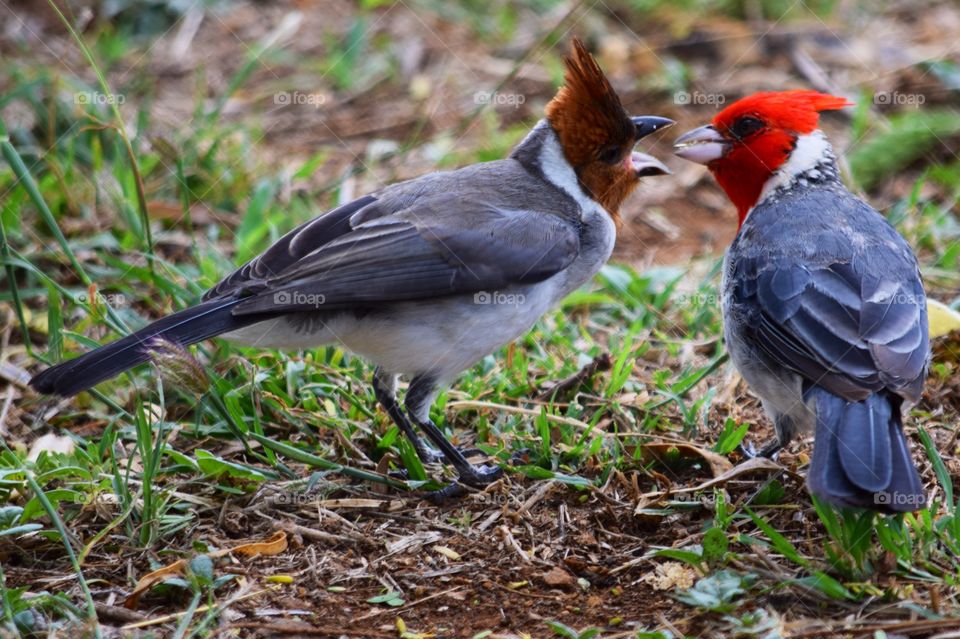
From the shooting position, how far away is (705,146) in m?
5.20

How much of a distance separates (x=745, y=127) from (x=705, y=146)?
0.66ft

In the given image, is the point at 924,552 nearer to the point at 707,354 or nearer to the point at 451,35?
the point at 707,354

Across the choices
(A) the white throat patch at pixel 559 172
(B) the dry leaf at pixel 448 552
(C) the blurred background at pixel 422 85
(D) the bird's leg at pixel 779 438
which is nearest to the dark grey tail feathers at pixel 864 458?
(D) the bird's leg at pixel 779 438

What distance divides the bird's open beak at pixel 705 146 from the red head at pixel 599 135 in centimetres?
33

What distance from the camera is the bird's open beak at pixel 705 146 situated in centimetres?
520

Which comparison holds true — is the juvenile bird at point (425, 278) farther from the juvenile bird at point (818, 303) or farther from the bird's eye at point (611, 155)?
the juvenile bird at point (818, 303)

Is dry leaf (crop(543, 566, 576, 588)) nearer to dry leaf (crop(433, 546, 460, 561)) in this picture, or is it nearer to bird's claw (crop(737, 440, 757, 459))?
dry leaf (crop(433, 546, 460, 561))

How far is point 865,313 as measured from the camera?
3.97m

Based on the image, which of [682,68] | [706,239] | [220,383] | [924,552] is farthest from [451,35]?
[924,552]

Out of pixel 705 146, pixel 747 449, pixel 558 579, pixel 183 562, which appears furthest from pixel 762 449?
pixel 183 562

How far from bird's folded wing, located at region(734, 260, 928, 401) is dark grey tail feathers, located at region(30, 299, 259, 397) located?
6.37 ft

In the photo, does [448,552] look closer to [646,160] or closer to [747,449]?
[747,449]

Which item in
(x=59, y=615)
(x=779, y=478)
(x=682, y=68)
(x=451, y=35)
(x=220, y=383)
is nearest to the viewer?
(x=59, y=615)

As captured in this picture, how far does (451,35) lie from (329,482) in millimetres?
5203
